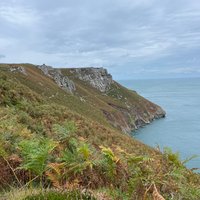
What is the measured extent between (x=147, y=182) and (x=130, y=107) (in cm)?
9047

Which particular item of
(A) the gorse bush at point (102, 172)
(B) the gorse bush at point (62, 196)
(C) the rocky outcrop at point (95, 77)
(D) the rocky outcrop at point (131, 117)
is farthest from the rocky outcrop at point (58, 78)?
(B) the gorse bush at point (62, 196)

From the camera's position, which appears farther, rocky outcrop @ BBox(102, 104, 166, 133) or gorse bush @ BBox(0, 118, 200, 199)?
rocky outcrop @ BBox(102, 104, 166, 133)

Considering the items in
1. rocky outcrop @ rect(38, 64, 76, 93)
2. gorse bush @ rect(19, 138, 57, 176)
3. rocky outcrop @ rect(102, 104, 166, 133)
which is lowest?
rocky outcrop @ rect(102, 104, 166, 133)

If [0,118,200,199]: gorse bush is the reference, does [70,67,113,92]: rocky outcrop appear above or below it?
above

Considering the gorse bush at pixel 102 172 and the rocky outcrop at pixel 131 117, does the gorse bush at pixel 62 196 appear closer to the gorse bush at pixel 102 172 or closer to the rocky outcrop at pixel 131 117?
the gorse bush at pixel 102 172

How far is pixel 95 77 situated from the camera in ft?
349

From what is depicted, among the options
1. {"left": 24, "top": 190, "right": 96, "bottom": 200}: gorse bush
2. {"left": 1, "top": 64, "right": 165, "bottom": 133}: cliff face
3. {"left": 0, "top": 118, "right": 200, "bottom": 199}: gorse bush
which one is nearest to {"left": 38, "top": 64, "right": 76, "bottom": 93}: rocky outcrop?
{"left": 1, "top": 64, "right": 165, "bottom": 133}: cliff face

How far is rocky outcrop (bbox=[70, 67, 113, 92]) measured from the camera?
102 m

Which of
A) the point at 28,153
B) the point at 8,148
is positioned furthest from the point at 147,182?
the point at 8,148

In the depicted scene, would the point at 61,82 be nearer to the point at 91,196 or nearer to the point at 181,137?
the point at 181,137

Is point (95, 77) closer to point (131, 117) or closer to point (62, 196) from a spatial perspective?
point (131, 117)

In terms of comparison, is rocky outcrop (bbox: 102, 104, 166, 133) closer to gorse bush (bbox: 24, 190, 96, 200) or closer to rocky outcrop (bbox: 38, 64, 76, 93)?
rocky outcrop (bbox: 38, 64, 76, 93)

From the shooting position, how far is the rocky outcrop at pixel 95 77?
102000 millimetres

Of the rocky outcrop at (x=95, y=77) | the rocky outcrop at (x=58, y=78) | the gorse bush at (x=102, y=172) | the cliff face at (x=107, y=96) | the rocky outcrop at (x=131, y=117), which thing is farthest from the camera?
the rocky outcrop at (x=95, y=77)
